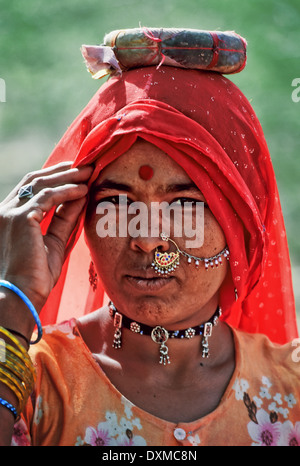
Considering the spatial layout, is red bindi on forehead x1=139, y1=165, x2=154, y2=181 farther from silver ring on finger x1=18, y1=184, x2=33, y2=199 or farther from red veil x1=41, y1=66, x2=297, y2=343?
silver ring on finger x1=18, y1=184, x2=33, y2=199

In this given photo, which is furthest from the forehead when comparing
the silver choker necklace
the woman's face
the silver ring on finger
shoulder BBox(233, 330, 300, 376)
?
shoulder BBox(233, 330, 300, 376)

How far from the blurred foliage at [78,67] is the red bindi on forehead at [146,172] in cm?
427

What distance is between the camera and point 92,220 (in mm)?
2787

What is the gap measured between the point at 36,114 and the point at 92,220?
4.57 metres

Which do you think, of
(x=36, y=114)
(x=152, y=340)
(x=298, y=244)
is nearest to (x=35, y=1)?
(x=36, y=114)

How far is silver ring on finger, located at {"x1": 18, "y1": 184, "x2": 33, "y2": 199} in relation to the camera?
2746mm

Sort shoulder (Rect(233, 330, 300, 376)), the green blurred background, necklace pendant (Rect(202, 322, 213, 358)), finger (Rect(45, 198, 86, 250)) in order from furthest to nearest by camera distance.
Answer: the green blurred background, shoulder (Rect(233, 330, 300, 376)), necklace pendant (Rect(202, 322, 213, 358)), finger (Rect(45, 198, 86, 250))

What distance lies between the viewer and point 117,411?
8.71 ft

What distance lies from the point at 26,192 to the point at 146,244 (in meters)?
0.53

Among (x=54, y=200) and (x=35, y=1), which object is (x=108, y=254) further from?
(x=35, y=1)

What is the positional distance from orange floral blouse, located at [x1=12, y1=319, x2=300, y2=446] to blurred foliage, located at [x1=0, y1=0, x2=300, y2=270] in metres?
4.05

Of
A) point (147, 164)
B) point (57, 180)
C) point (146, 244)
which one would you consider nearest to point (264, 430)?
point (146, 244)

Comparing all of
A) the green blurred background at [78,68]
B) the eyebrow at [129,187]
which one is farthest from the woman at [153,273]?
the green blurred background at [78,68]

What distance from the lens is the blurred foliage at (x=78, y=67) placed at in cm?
689
